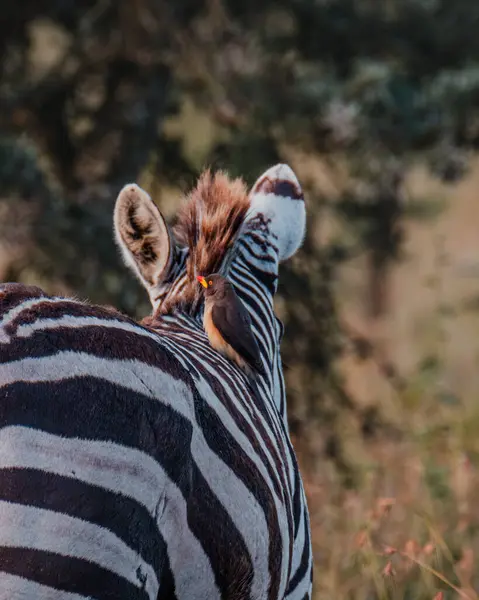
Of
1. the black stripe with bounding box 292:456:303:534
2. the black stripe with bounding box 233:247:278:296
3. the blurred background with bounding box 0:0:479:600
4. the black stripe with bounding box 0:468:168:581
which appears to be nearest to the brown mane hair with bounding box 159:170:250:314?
the black stripe with bounding box 233:247:278:296

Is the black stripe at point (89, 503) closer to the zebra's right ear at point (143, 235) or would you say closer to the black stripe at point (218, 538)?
the black stripe at point (218, 538)

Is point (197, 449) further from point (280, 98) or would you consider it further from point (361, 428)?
point (361, 428)

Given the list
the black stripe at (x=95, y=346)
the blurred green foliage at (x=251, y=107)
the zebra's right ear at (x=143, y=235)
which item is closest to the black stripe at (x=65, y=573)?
the black stripe at (x=95, y=346)

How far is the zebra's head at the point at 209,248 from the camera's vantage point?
3197 millimetres

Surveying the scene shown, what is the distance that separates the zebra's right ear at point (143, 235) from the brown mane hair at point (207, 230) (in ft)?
0.28

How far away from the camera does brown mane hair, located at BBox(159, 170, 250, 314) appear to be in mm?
3166

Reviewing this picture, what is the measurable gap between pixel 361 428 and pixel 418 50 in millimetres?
3078

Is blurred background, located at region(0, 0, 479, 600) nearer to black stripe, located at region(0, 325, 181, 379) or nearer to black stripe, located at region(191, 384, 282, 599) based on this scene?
black stripe, located at region(191, 384, 282, 599)

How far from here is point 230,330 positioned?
→ 2.87m

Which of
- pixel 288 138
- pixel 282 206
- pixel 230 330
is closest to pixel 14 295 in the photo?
pixel 230 330

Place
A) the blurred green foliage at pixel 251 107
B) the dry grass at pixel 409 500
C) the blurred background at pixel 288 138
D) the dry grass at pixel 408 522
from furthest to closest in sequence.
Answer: the blurred green foliage at pixel 251 107
the blurred background at pixel 288 138
the dry grass at pixel 409 500
the dry grass at pixel 408 522

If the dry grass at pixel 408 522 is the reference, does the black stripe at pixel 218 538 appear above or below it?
above

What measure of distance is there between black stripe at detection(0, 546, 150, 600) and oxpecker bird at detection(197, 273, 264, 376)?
0.95m

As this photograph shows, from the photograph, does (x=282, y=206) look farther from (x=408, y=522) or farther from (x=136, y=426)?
(x=408, y=522)
